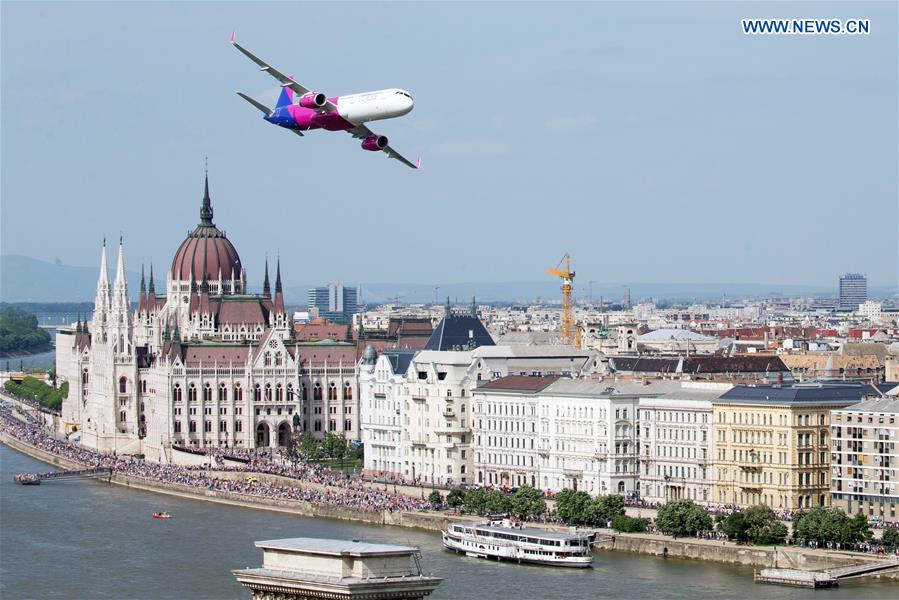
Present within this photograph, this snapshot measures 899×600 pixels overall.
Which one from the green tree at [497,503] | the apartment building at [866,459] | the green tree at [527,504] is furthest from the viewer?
the green tree at [497,503]

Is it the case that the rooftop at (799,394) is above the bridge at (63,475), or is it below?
above

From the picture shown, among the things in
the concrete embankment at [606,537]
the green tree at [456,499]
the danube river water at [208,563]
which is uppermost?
the green tree at [456,499]

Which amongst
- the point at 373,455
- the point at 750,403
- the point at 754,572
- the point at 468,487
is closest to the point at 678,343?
the point at 373,455

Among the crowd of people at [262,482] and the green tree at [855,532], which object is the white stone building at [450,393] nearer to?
the crowd of people at [262,482]

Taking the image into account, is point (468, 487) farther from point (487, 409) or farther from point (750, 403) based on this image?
point (750, 403)

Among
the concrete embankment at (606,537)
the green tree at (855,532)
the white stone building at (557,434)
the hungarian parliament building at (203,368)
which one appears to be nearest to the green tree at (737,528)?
the concrete embankment at (606,537)

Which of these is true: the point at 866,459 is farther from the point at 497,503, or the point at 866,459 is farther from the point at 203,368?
the point at 203,368

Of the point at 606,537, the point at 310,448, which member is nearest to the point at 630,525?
the point at 606,537
